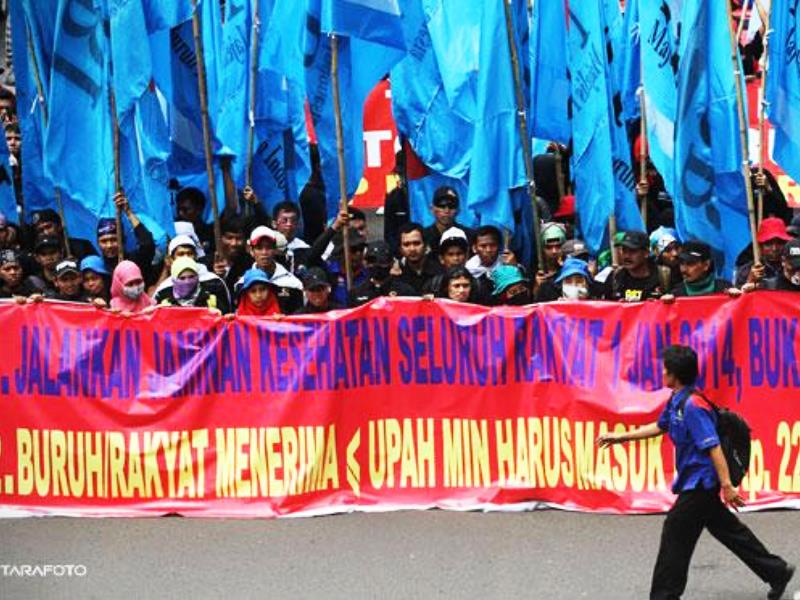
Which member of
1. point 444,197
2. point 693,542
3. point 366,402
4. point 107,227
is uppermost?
point 444,197

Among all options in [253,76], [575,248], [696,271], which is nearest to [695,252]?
[696,271]

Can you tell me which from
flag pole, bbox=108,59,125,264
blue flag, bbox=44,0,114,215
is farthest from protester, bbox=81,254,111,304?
blue flag, bbox=44,0,114,215

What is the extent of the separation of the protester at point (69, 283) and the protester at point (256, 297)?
1.18 metres

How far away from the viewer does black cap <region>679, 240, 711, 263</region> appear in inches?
409

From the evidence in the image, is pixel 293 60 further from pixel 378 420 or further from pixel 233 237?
pixel 378 420

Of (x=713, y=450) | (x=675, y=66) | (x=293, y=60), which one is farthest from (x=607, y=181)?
(x=713, y=450)

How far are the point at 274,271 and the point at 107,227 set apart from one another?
1590mm

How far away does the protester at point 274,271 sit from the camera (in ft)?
37.4

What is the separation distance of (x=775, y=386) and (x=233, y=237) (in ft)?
13.9

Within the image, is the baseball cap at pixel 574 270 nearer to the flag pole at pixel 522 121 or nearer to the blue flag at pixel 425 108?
the flag pole at pixel 522 121

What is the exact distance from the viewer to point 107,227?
12.5 metres

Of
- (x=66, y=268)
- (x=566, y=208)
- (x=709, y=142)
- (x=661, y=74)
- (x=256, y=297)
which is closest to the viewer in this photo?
(x=256, y=297)

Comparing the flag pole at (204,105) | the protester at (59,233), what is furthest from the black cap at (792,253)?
the protester at (59,233)

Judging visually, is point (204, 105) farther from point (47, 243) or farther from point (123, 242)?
point (47, 243)
